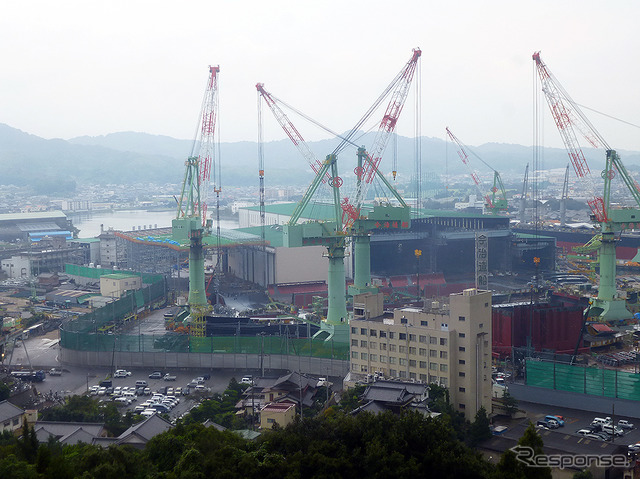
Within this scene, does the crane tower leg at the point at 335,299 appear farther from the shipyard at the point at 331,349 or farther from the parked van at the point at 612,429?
the parked van at the point at 612,429

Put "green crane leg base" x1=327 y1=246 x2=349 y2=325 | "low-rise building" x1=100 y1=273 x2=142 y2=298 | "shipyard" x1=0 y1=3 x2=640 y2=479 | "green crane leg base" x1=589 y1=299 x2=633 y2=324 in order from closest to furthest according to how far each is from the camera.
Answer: "shipyard" x1=0 y1=3 x2=640 y2=479, "green crane leg base" x1=327 y1=246 x2=349 y2=325, "green crane leg base" x1=589 y1=299 x2=633 y2=324, "low-rise building" x1=100 y1=273 x2=142 y2=298

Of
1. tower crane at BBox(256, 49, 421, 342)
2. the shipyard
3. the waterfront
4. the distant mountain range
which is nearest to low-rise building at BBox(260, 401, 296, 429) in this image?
the shipyard

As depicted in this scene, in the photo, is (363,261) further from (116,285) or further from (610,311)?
(116,285)

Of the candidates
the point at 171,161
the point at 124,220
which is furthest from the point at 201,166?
the point at 171,161

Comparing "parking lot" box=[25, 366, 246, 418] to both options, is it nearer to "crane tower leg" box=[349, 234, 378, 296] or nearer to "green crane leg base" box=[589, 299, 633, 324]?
"crane tower leg" box=[349, 234, 378, 296]

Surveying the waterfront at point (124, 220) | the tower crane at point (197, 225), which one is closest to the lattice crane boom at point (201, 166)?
the tower crane at point (197, 225)

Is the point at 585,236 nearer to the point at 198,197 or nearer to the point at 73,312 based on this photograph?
the point at 198,197

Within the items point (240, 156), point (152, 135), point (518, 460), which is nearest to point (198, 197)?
point (518, 460)
